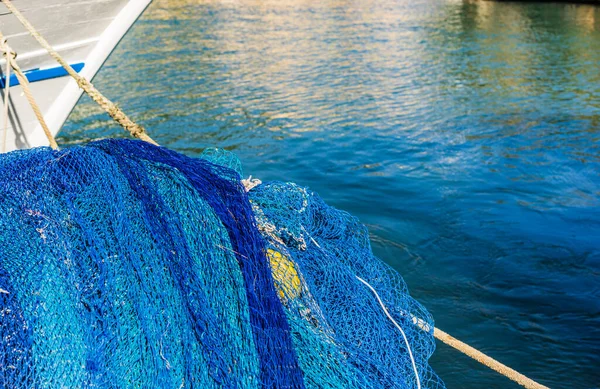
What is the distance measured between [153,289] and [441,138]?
354 inches

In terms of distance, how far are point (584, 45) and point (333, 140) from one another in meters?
12.9

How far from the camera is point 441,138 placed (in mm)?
10734

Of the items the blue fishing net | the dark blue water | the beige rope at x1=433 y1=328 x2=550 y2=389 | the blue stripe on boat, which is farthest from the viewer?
the blue stripe on boat

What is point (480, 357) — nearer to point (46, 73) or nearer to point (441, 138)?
point (46, 73)

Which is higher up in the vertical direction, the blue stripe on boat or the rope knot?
the rope knot

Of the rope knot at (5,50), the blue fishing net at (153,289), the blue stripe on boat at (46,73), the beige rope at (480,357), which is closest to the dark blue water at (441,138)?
the beige rope at (480,357)

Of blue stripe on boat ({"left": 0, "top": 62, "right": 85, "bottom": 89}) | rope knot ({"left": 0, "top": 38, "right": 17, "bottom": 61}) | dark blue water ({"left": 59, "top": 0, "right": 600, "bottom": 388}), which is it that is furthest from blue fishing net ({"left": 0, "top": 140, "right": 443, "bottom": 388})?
blue stripe on boat ({"left": 0, "top": 62, "right": 85, "bottom": 89})

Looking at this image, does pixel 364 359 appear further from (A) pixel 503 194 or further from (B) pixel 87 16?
(A) pixel 503 194

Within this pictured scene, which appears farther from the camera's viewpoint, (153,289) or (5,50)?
(5,50)

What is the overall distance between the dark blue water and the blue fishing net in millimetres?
2314

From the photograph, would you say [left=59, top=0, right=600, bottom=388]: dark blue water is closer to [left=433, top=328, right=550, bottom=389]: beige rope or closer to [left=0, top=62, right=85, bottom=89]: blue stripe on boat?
[left=433, top=328, right=550, bottom=389]: beige rope

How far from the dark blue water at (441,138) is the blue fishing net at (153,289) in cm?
231

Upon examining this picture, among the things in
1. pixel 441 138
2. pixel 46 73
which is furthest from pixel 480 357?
pixel 441 138

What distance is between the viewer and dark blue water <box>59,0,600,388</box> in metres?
5.49
